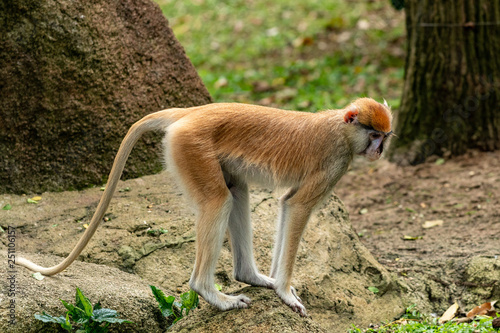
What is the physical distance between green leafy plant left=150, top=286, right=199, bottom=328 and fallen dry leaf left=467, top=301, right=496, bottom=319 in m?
2.15

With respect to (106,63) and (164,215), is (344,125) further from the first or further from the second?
(106,63)

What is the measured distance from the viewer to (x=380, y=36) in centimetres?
1173

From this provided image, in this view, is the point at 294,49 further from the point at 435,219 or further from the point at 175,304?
the point at 175,304

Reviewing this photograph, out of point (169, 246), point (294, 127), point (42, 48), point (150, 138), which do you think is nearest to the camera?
point (294, 127)

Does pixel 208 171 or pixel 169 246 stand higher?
pixel 208 171

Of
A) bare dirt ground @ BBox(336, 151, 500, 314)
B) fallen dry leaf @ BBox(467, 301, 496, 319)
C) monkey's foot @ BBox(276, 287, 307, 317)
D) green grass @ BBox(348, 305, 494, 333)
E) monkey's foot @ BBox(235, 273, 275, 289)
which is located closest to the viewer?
monkey's foot @ BBox(276, 287, 307, 317)

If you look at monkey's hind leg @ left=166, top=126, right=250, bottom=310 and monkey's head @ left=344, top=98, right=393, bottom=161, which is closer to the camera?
monkey's hind leg @ left=166, top=126, right=250, bottom=310

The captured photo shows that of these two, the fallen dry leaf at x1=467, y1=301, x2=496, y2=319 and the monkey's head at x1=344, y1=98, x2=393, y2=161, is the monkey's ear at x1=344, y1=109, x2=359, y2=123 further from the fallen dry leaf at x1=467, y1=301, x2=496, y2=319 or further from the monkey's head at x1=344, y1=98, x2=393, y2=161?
the fallen dry leaf at x1=467, y1=301, x2=496, y2=319

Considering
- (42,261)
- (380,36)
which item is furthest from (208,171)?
→ (380,36)

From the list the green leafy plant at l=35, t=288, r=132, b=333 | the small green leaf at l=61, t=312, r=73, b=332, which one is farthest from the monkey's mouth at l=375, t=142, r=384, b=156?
the small green leaf at l=61, t=312, r=73, b=332

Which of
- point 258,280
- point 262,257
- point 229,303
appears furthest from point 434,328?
point 229,303

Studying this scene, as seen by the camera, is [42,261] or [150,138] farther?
[150,138]

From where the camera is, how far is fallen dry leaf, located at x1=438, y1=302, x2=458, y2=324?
4.81 m

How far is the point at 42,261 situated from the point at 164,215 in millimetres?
1093
